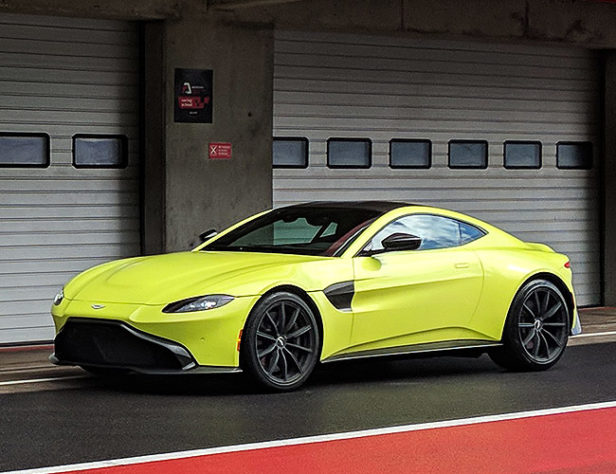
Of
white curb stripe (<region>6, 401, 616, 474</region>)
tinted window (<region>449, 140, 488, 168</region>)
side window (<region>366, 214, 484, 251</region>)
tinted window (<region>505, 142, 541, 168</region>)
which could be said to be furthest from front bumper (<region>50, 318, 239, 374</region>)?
tinted window (<region>505, 142, 541, 168</region>)

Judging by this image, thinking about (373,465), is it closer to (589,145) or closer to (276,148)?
(276,148)

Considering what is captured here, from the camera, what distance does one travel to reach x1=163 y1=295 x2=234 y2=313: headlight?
10133 mm

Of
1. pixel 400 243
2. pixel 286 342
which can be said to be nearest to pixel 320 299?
pixel 286 342

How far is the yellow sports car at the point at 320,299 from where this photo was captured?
1019cm

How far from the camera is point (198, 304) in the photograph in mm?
10164

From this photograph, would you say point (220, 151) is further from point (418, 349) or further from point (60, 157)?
point (418, 349)

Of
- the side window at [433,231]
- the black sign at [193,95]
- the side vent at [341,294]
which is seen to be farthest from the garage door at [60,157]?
the side vent at [341,294]

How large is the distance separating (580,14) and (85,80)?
21.5ft

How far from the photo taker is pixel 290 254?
11172 millimetres

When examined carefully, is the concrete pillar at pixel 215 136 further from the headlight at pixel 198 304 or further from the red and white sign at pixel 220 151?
the headlight at pixel 198 304

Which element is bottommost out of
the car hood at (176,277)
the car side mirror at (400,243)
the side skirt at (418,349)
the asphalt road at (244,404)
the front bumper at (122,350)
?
the asphalt road at (244,404)

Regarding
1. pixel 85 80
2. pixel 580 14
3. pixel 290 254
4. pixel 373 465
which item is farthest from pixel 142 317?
pixel 580 14

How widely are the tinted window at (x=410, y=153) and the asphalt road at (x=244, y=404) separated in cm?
464

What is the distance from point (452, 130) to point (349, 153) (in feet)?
5.10
